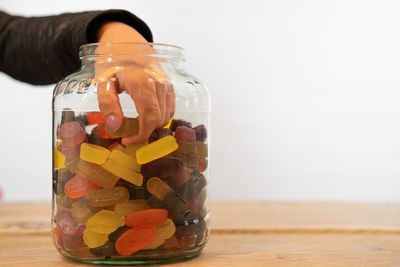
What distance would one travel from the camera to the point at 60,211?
54cm

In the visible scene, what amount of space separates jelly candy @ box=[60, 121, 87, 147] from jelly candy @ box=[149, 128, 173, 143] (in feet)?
0.26

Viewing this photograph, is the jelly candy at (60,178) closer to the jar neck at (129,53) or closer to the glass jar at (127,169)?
the glass jar at (127,169)

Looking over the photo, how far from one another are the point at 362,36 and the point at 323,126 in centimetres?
46

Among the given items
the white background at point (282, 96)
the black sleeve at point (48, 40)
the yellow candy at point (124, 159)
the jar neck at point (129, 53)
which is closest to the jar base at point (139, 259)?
the yellow candy at point (124, 159)

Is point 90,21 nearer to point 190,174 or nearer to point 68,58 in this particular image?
point 68,58

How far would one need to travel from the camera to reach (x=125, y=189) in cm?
48

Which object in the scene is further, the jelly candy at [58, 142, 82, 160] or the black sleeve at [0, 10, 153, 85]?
the black sleeve at [0, 10, 153, 85]

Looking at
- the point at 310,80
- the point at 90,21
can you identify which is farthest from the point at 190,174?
the point at 310,80

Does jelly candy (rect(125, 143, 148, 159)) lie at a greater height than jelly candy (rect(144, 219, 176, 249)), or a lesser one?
greater

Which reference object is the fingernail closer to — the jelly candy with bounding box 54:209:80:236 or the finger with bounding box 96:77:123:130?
the finger with bounding box 96:77:123:130

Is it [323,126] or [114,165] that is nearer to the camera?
[114,165]

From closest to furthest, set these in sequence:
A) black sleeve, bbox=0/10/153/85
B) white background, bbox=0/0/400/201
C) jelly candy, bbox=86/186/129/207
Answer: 1. jelly candy, bbox=86/186/129/207
2. black sleeve, bbox=0/10/153/85
3. white background, bbox=0/0/400/201

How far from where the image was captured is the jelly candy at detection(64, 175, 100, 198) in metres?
0.49

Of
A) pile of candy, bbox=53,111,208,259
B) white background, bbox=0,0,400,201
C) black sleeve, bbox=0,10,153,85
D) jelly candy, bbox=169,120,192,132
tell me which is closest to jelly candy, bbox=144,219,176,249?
pile of candy, bbox=53,111,208,259
